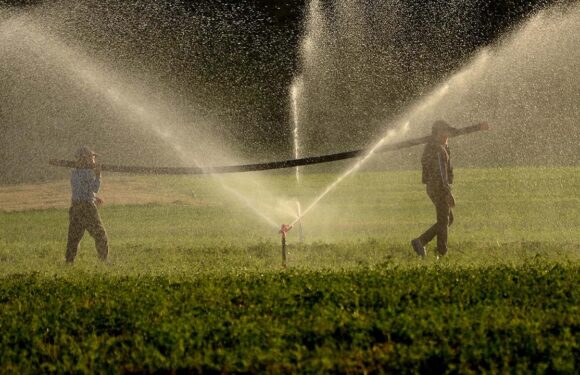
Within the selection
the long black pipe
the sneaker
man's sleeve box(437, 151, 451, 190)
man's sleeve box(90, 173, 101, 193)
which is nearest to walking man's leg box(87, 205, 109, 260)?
man's sleeve box(90, 173, 101, 193)

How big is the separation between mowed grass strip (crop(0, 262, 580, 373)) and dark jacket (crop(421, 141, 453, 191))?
9.35 ft

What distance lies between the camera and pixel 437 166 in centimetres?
1439

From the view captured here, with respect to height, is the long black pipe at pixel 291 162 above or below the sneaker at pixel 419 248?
above

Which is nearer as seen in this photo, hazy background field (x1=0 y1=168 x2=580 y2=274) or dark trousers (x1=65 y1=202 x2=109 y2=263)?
dark trousers (x1=65 y1=202 x2=109 y2=263)

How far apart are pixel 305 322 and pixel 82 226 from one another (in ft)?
23.3

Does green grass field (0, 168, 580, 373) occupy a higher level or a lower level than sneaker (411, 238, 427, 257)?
lower

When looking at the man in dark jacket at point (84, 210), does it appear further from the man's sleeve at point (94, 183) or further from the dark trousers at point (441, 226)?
the dark trousers at point (441, 226)

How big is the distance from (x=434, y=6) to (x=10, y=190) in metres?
29.1

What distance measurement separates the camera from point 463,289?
9.99 meters

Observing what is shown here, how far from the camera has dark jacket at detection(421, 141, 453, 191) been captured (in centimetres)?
1427

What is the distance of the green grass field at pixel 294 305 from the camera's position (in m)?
7.44

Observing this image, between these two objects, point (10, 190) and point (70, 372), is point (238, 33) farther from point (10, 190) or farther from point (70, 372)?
point (70, 372)

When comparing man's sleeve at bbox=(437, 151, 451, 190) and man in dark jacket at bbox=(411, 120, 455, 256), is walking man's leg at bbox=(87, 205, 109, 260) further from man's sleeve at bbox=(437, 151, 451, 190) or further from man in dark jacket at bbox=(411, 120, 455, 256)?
man's sleeve at bbox=(437, 151, 451, 190)

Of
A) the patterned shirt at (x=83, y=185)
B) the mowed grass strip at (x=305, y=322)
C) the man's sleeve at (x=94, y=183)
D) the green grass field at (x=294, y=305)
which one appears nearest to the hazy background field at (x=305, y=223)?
the green grass field at (x=294, y=305)
